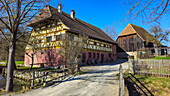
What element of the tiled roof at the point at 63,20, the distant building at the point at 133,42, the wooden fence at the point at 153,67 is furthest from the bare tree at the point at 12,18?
the distant building at the point at 133,42

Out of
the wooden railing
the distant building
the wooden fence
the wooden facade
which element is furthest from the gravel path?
the wooden facade

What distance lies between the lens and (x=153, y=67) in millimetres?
7312

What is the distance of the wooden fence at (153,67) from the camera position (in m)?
6.95

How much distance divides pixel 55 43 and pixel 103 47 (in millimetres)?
9866

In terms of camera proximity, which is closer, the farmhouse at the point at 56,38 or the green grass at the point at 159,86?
the green grass at the point at 159,86

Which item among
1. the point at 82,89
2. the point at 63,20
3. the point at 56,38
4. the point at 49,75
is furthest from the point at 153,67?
the point at 63,20

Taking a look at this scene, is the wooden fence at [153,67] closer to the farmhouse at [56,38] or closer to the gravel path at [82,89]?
the gravel path at [82,89]

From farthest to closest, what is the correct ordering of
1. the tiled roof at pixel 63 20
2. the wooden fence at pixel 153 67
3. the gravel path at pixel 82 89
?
the tiled roof at pixel 63 20
the wooden fence at pixel 153 67
the gravel path at pixel 82 89

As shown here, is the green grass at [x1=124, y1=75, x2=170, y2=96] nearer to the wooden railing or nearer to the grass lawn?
the grass lawn

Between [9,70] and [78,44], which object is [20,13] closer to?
[9,70]

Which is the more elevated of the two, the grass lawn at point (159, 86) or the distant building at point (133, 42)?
the distant building at point (133, 42)

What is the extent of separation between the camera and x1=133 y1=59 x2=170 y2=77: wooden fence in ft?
22.8

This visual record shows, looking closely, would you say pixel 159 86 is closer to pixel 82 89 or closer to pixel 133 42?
pixel 82 89

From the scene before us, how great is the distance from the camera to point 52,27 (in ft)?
51.0
